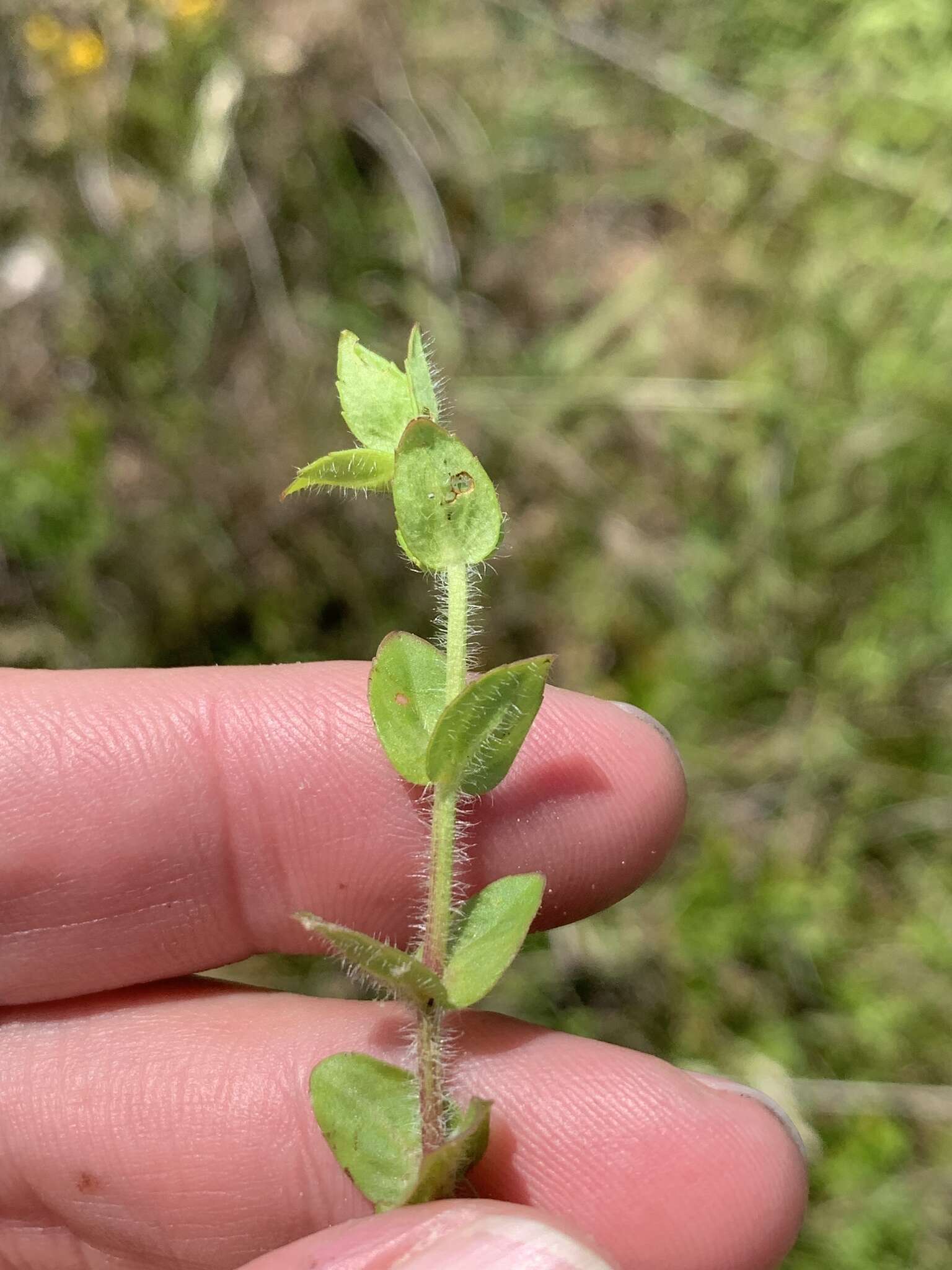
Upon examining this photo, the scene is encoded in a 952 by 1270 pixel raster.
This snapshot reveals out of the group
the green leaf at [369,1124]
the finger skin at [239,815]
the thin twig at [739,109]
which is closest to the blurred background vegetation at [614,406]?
the thin twig at [739,109]

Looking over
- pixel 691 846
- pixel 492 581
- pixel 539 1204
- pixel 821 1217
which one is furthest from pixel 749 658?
pixel 539 1204

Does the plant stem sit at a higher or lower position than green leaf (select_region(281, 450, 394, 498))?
lower

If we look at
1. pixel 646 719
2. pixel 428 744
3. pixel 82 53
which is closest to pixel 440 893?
pixel 428 744

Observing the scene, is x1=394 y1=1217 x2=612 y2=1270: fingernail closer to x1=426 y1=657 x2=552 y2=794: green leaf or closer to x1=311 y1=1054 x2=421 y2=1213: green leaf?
x1=311 y1=1054 x2=421 y2=1213: green leaf

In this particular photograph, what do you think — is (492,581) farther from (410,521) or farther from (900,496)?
(410,521)

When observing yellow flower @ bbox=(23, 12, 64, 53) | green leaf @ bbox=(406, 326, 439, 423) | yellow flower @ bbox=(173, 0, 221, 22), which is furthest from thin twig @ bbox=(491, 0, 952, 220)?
green leaf @ bbox=(406, 326, 439, 423)

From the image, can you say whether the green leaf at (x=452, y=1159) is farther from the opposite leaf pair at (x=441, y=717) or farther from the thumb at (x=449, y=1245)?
the opposite leaf pair at (x=441, y=717)
